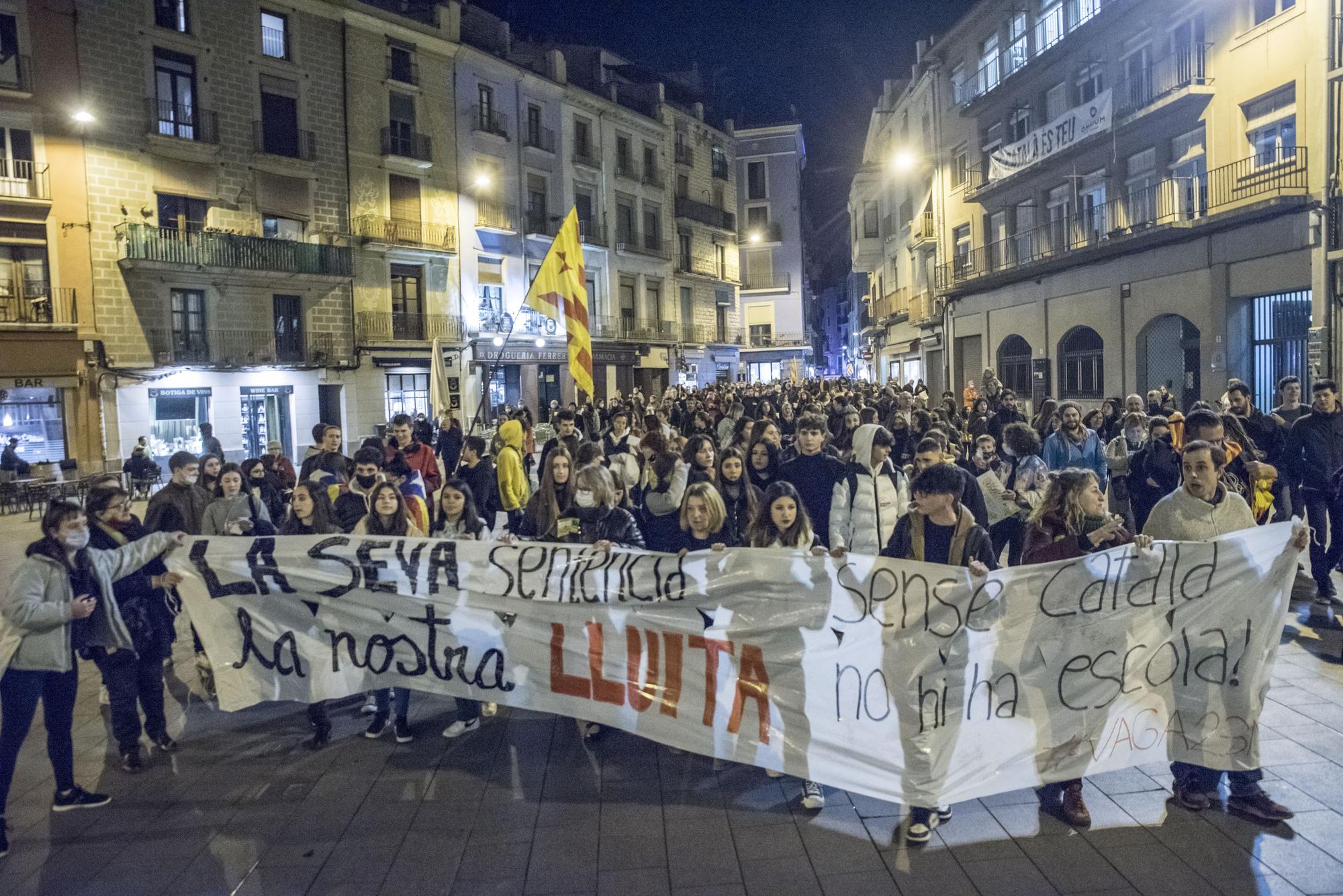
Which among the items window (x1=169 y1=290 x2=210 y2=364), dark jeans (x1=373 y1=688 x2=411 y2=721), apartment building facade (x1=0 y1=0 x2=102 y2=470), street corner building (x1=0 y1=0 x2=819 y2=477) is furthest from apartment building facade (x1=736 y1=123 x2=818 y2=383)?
dark jeans (x1=373 y1=688 x2=411 y2=721)

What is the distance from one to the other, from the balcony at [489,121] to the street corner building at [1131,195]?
16.0m

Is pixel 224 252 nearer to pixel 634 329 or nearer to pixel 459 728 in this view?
pixel 634 329

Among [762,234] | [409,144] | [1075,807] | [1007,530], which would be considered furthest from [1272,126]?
[762,234]

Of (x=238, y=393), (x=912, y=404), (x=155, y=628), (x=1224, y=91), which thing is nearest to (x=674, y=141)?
(x=238, y=393)

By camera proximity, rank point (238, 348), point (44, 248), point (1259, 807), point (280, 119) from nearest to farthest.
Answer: point (1259, 807)
point (44, 248)
point (238, 348)
point (280, 119)

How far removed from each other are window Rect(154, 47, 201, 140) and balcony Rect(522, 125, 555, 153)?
13.3 meters

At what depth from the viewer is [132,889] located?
3988 mm

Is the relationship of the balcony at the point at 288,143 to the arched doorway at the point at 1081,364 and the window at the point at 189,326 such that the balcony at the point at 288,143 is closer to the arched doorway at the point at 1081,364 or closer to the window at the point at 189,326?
the window at the point at 189,326

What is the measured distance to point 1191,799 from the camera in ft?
14.4

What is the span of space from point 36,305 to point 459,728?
946 inches

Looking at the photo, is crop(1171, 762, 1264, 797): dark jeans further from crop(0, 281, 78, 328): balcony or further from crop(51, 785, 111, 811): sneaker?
crop(0, 281, 78, 328): balcony

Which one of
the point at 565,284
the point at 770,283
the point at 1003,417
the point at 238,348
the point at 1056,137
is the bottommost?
the point at 1003,417

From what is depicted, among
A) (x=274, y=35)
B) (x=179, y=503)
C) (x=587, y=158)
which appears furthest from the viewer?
(x=587, y=158)

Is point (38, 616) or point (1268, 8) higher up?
point (1268, 8)
